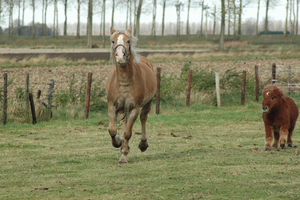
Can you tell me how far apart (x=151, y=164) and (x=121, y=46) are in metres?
2.20

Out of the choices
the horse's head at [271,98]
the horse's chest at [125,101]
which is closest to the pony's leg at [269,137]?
the horse's head at [271,98]

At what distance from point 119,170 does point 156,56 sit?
1173 inches

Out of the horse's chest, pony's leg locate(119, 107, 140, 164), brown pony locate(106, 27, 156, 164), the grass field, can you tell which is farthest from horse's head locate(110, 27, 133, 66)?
the grass field

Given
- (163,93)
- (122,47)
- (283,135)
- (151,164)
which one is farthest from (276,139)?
(163,93)

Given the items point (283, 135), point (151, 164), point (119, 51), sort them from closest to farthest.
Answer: point (119, 51) → point (151, 164) → point (283, 135)

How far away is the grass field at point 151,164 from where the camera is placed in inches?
243

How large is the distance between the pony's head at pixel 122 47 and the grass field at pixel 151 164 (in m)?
1.93

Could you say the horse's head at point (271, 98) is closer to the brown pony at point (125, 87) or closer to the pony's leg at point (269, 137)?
the pony's leg at point (269, 137)

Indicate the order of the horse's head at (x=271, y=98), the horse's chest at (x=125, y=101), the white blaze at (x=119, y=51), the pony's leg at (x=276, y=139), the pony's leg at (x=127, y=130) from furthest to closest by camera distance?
the pony's leg at (x=276, y=139) → the horse's head at (x=271, y=98) → the pony's leg at (x=127, y=130) → the horse's chest at (x=125, y=101) → the white blaze at (x=119, y=51)

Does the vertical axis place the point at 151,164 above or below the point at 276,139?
below

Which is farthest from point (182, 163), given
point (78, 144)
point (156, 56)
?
point (156, 56)

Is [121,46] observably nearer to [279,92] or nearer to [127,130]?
[127,130]

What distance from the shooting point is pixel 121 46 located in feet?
25.4

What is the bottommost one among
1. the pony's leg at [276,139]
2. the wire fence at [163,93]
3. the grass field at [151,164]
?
the grass field at [151,164]
